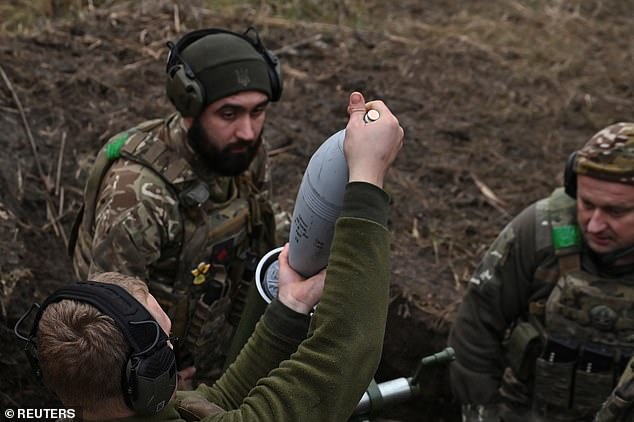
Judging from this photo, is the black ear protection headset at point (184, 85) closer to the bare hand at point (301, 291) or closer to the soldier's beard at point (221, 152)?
the soldier's beard at point (221, 152)

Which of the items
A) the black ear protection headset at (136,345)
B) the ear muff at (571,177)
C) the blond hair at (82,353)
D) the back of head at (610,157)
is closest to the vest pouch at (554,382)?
the ear muff at (571,177)

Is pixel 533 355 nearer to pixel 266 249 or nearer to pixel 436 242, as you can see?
pixel 266 249

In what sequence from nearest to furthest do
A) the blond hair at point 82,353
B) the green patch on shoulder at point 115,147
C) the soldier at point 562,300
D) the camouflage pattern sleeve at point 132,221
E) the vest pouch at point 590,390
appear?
the blond hair at point 82,353, the camouflage pattern sleeve at point 132,221, the soldier at point 562,300, the green patch on shoulder at point 115,147, the vest pouch at point 590,390

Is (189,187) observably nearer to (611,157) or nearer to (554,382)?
(611,157)

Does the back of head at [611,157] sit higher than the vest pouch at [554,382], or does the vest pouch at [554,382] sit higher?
the back of head at [611,157]

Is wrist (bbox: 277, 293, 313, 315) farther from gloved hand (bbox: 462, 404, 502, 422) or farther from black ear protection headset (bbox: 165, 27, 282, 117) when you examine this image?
gloved hand (bbox: 462, 404, 502, 422)

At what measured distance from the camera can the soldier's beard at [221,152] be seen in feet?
14.1

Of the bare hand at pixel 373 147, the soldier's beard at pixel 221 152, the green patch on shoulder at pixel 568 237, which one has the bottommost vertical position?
the green patch on shoulder at pixel 568 237

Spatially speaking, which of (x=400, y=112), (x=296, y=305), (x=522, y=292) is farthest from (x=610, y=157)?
(x=400, y=112)

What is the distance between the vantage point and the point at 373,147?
2.33 meters

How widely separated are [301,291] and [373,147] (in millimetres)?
598

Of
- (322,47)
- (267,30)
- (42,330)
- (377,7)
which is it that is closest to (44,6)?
(267,30)

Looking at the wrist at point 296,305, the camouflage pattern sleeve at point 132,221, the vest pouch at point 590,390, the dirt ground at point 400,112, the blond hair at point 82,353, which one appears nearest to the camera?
the blond hair at point 82,353

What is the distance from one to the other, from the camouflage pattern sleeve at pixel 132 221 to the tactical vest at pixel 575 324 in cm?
180
